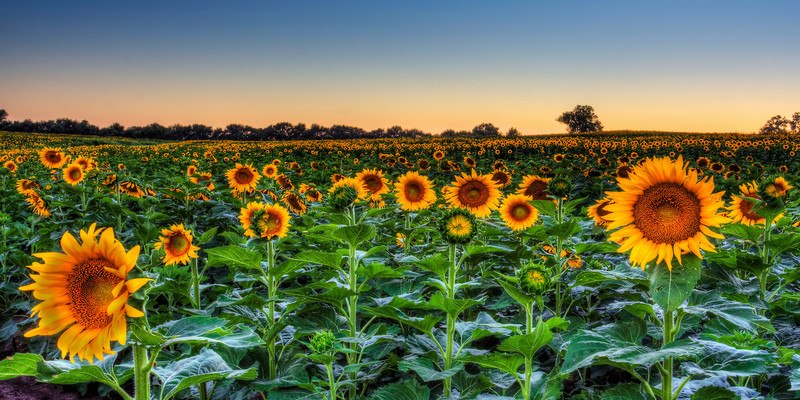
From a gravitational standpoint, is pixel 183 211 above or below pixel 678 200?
below

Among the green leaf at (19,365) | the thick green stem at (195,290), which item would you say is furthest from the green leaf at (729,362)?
the thick green stem at (195,290)

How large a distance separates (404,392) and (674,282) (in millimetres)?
1119

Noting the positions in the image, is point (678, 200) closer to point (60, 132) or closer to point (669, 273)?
point (669, 273)

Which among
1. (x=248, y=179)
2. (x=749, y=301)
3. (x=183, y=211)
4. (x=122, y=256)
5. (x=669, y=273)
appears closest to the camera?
(x=122, y=256)

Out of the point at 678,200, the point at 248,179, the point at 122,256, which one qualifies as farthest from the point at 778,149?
the point at 122,256

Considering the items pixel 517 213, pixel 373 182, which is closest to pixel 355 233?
pixel 517 213

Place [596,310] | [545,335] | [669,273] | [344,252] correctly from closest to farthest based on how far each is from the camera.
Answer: [669,273] < [545,335] < [344,252] < [596,310]

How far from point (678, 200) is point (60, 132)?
284 feet

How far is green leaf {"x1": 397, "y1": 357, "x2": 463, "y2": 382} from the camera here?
214cm

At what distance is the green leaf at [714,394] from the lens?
171 cm

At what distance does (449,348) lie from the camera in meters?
2.44

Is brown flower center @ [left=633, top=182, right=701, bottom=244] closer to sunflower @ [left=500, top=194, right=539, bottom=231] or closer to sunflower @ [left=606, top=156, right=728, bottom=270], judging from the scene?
sunflower @ [left=606, top=156, right=728, bottom=270]

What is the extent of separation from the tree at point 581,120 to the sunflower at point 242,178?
94910 millimetres

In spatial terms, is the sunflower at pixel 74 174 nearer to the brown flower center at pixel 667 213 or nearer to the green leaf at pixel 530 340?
the green leaf at pixel 530 340
